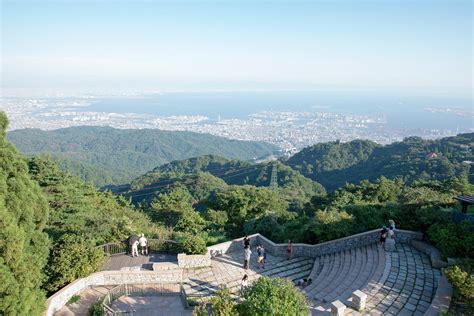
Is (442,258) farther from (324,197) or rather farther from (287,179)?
(287,179)

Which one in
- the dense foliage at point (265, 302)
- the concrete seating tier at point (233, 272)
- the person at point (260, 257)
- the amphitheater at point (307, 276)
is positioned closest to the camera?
the dense foliage at point (265, 302)

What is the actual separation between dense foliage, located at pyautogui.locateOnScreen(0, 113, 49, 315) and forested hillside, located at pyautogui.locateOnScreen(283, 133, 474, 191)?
47.9 m

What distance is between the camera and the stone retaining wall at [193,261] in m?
11.6

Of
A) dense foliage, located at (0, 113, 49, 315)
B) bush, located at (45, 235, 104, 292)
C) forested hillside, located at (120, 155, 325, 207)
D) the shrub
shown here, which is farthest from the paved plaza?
forested hillside, located at (120, 155, 325, 207)

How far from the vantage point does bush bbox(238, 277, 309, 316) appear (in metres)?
6.97

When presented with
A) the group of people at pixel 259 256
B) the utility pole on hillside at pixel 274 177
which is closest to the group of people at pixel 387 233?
the group of people at pixel 259 256

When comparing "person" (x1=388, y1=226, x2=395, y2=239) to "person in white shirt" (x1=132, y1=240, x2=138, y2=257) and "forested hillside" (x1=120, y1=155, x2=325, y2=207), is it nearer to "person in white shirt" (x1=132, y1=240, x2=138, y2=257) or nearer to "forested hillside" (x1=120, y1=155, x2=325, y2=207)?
"person in white shirt" (x1=132, y1=240, x2=138, y2=257)

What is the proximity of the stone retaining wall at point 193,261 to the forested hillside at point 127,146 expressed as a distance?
9938 centimetres

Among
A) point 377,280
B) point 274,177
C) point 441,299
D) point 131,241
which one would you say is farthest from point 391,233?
point 274,177

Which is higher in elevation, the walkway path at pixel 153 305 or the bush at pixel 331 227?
the bush at pixel 331 227

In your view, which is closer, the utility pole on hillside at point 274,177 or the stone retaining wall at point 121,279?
the stone retaining wall at point 121,279

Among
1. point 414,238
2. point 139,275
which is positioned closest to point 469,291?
point 414,238

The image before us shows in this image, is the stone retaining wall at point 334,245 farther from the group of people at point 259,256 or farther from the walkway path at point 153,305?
the walkway path at point 153,305

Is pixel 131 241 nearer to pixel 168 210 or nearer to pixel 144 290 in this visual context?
pixel 144 290
